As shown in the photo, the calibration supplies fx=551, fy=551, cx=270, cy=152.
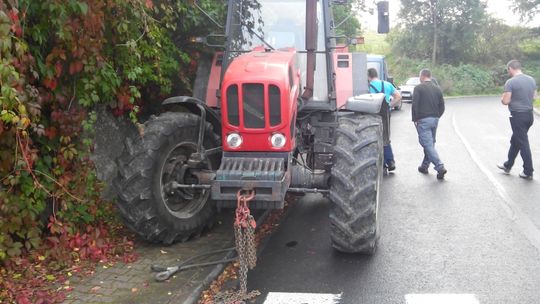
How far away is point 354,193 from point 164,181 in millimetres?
2068

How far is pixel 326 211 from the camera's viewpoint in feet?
25.3

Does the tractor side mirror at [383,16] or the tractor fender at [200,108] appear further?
the tractor side mirror at [383,16]

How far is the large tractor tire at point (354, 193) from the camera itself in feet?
16.9

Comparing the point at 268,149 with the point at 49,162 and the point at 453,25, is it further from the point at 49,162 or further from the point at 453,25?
the point at 453,25

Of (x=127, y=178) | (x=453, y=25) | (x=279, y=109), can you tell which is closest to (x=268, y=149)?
(x=279, y=109)

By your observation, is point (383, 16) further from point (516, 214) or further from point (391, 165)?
point (391, 165)

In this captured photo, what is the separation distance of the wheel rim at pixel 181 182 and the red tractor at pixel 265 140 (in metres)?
0.01

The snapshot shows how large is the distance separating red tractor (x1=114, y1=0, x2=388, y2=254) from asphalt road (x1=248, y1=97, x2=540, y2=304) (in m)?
0.47

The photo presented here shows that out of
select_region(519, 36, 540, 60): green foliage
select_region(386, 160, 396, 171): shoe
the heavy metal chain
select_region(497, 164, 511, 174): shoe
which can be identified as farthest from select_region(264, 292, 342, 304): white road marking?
select_region(519, 36, 540, 60): green foliage

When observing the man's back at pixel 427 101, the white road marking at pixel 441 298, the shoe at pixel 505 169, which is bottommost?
the white road marking at pixel 441 298

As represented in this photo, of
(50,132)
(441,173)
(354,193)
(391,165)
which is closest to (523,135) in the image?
(441,173)

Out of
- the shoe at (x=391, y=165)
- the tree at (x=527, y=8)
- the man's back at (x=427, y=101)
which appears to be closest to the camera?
Result: the man's back at (x=427, y=101)

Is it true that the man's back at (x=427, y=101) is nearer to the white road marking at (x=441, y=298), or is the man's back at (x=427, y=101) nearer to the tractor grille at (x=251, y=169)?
the tractor grille at (x=251, y=169)

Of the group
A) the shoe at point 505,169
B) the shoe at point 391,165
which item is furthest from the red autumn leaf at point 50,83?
the shoe at point 505,169
